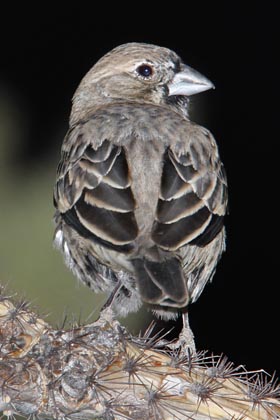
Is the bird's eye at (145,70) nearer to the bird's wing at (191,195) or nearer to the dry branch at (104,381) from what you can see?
the bird's wing at (191,195)

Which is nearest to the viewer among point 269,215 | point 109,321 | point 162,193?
point 109,321

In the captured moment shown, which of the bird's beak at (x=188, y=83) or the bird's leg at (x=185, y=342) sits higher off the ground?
the bird's beak at (x=188, y=83)

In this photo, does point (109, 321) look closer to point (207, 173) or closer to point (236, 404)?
point (236, 404)

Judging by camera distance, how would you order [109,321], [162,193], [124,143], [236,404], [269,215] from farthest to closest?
1. [269,215]
2. [124,143]
3. [162,193]
4. [109,321]
5. [236,404]

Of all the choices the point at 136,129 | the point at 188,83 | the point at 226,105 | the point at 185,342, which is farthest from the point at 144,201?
the point at 226,105

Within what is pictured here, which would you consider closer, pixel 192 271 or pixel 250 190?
pixel 192 271

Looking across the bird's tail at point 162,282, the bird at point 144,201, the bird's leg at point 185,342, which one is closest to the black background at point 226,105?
the bird at point 144,201

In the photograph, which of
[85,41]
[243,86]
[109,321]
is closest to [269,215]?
[243,86]

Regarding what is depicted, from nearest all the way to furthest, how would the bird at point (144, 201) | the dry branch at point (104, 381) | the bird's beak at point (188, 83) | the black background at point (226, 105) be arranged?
the dry branch at point (104, 381), the bird at point (144, 201), the bird's beak at point (188, 83), the black background at point (226, 105)

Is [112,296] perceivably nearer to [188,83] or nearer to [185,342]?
[185,342]
